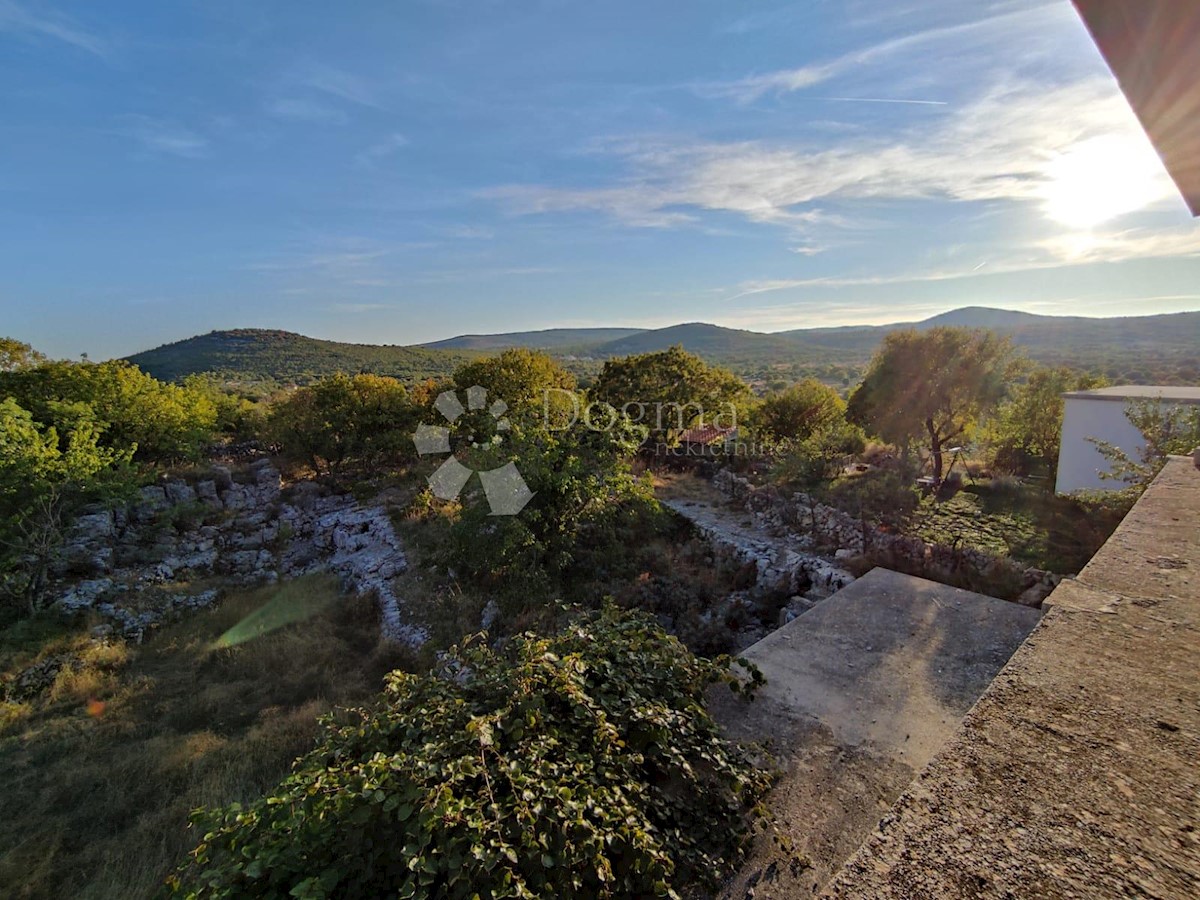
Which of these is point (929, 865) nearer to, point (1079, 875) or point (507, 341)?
point (1079, 875)

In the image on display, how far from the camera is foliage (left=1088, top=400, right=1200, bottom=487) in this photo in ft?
25.3

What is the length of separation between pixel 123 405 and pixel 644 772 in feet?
59.3

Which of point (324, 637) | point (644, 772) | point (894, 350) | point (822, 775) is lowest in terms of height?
point (324, 637)

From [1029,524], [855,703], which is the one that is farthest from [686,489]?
[855,703]

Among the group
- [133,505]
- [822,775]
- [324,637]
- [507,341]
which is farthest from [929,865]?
[507,341]

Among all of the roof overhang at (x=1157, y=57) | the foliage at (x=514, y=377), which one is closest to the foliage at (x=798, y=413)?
the foliage at (x=514, y=377)

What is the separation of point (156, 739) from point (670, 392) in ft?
53.5

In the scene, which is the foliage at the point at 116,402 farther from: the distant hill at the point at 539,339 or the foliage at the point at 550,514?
the distant hill at the point at 539,339

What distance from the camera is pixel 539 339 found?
3971 inches

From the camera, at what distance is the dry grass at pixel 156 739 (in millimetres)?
4422

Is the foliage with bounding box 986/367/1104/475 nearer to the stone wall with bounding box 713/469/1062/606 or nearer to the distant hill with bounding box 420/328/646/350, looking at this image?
the stone wall with bounding box 713/469/1062/606

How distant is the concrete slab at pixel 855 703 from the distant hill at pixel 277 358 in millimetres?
40928

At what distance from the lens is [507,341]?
283ft

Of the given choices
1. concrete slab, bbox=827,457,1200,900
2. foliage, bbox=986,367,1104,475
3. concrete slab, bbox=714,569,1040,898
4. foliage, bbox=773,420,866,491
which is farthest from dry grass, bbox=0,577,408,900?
foliage, bbox=986,367,1104,475
